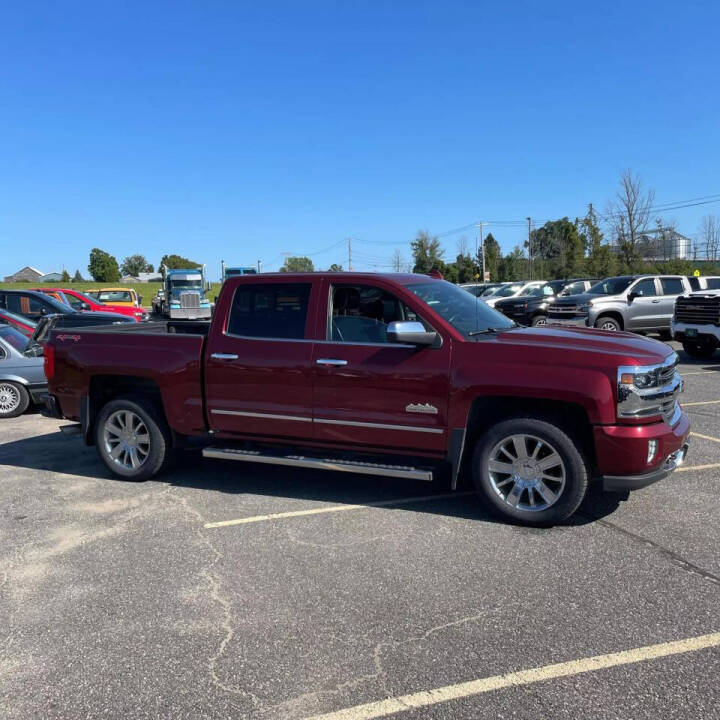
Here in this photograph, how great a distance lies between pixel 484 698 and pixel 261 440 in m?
3.23

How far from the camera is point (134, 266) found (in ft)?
543

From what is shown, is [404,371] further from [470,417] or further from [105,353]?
[105,353]

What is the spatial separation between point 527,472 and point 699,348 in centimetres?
1156

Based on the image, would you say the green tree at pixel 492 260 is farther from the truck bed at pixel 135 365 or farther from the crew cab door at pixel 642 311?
the truck bed at pixel 135 365

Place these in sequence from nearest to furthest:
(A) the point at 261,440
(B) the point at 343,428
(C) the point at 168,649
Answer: (C) the point at 168,649 → (B) the point at 343,428 → (A) the point at 261,440

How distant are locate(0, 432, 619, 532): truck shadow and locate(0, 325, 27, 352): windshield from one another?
3.00 meters

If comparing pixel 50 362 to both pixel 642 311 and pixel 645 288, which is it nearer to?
pixel 642 311

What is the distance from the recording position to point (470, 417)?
4.92m

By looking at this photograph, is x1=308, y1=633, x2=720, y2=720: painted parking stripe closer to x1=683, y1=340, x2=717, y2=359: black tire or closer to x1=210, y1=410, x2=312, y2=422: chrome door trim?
x1=210, y1=410, x2=312, y2=422: chrome door trim

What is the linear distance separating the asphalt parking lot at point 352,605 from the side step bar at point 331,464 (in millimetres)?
361

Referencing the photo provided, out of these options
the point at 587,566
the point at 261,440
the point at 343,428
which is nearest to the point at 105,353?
the point at 261,440

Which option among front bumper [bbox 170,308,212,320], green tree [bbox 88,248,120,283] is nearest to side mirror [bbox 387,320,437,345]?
front bumper [bbox 170,308,212,320]

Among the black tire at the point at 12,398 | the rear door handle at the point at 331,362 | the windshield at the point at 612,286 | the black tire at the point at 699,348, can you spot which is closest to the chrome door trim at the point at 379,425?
the rear door handle at the point at 331,362

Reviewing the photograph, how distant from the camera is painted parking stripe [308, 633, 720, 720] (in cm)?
281
